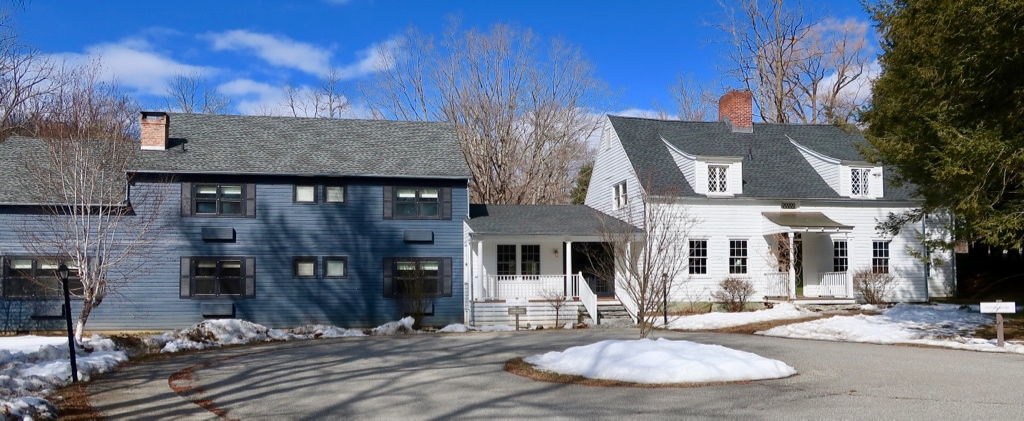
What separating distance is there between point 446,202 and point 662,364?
567 inches

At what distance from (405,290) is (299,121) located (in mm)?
7253

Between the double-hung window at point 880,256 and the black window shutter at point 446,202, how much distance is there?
1362 centimetres

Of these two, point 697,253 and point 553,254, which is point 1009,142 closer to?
point 697,253

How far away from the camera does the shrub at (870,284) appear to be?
25.5 meters

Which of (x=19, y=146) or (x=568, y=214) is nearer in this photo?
(x=19, y=146)

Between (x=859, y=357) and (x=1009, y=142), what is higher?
(x=1009, y=142)

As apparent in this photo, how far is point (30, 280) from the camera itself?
22.5 m

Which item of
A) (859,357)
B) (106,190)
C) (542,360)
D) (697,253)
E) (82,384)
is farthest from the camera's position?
(697,253)

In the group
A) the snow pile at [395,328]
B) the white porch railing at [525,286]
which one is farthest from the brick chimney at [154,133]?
the white porch railing at [525,286]

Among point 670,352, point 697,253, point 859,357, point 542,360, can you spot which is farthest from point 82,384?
point 697,253

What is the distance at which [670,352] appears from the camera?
39.2 feet

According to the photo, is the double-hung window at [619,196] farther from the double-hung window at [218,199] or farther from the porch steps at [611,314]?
the double-hung window at [218,199]

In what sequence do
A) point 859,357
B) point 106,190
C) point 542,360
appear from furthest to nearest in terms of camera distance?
point 106,190
point 859,357
point 542,360

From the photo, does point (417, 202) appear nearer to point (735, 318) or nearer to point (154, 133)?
point (154, 133)
